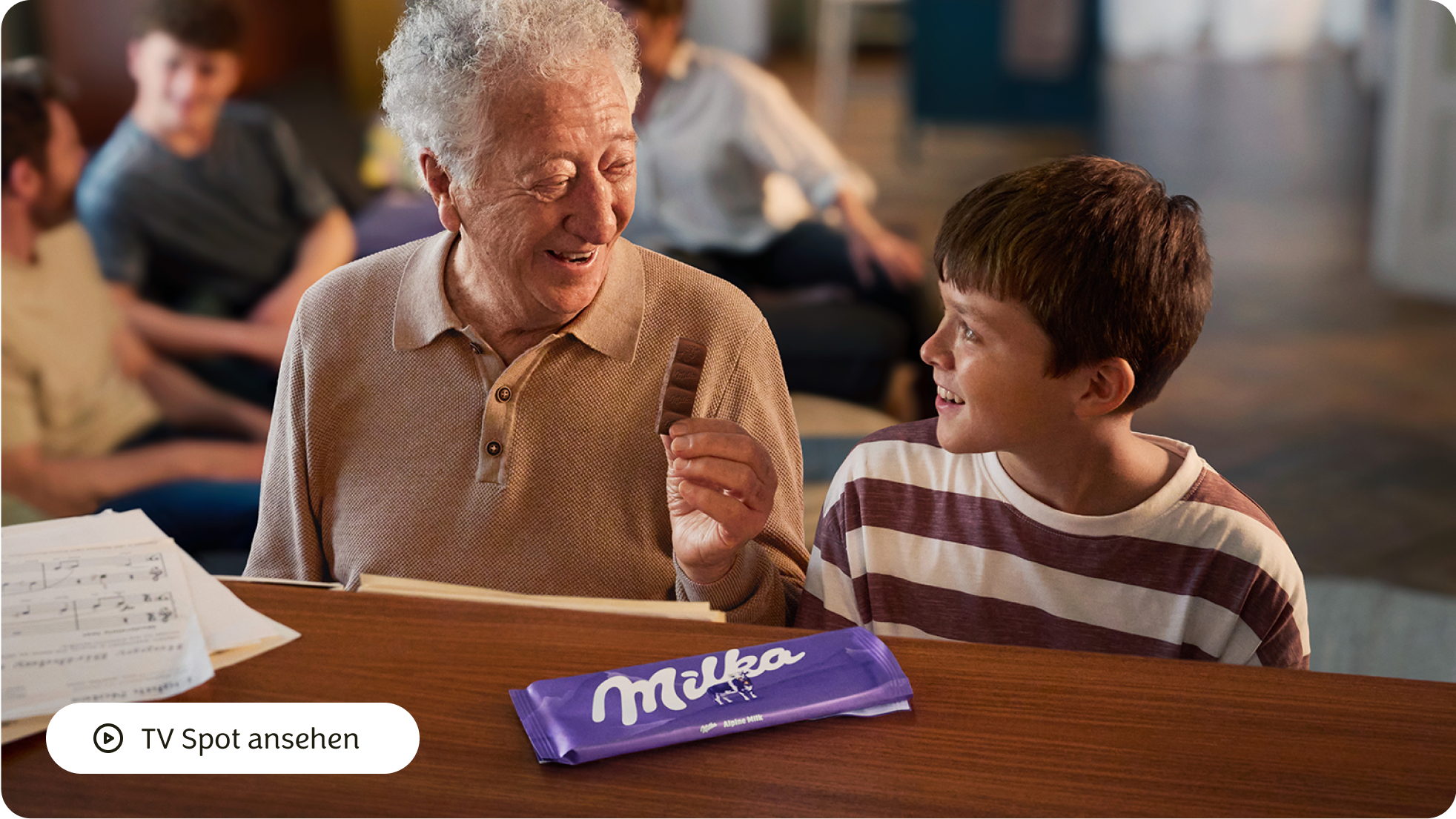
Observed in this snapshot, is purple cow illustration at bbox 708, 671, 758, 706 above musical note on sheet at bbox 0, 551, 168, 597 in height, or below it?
below

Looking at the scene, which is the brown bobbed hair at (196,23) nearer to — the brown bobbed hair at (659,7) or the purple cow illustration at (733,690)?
the brown bobbed hair at (659,7)

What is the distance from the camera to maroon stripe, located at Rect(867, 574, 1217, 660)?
0.85 m

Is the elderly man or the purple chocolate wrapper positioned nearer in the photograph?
the purple chocolate wrapper

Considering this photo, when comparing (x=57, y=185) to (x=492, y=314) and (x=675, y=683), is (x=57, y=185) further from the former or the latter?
(x=675, y=683)

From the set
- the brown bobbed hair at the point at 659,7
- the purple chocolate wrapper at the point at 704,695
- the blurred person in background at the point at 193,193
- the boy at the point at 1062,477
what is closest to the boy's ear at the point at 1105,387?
the boy at the point at 1062,477

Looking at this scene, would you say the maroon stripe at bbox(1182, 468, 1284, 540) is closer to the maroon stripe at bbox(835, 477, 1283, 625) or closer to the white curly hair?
the maroon stripe at bbox(835, 477, 1283, 625)

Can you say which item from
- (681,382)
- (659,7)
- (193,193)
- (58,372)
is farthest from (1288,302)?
(58,372)

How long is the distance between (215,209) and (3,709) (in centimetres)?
162

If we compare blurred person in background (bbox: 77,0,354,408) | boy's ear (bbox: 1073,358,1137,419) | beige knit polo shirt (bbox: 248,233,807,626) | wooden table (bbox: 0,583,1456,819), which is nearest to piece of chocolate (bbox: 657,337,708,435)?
beige knit polo shirt (bbox: 248,233,807,626)

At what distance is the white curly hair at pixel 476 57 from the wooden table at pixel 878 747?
33 centimetres

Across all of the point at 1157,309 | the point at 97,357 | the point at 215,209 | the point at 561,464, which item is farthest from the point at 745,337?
the point at 215,209

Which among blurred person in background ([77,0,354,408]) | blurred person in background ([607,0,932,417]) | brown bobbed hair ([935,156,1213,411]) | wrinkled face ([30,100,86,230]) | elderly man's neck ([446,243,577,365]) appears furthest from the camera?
blurred person in background ([77,0,354,408])

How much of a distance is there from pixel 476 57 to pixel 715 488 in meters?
0.32

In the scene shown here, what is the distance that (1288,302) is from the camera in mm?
3941
